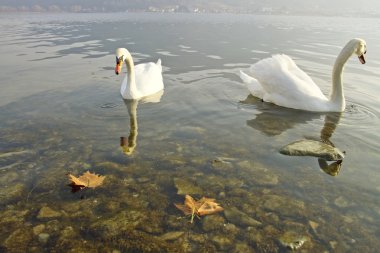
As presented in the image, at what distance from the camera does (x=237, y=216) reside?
237 inches

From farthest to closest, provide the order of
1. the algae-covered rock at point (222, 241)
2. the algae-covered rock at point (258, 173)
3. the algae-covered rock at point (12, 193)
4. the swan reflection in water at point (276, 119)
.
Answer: the swan reflection in water at point (276, 119), the algae-covered rock at point (258, 173), the algae-covered rock at point (12, 193), the algae-covered rock at point (222, 241)

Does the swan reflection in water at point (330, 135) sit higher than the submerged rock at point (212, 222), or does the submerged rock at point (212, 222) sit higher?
the swan reflection in water at point (330, 135)

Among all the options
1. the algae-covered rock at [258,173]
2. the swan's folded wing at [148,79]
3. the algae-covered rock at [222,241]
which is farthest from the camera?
the swan's folded wing at [148,79]

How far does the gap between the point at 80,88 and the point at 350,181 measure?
10799 mm

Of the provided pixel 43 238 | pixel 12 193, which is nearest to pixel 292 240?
pixel 43 238

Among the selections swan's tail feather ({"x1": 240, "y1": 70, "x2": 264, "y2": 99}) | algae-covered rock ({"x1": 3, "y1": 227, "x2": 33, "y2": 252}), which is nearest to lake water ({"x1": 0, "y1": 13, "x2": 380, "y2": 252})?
algae-covered rock ({"x1": 3, "y1": 227, "x2": 33, "y2": 252})

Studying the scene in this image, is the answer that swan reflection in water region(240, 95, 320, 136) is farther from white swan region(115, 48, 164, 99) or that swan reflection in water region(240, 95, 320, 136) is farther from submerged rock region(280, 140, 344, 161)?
white swan region(115, 48, 164, 99)

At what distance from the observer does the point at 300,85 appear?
11234 mm

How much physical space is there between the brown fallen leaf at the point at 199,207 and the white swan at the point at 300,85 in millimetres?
6123

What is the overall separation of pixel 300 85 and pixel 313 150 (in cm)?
352

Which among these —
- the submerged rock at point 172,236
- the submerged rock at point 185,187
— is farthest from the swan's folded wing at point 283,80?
the submerged rock at point 172,236

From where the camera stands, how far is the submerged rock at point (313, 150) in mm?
8156

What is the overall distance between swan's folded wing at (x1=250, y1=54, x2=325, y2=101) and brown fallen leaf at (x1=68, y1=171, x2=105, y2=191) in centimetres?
680

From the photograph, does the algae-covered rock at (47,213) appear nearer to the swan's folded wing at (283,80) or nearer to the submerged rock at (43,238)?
the submerged rock at (43,238)
